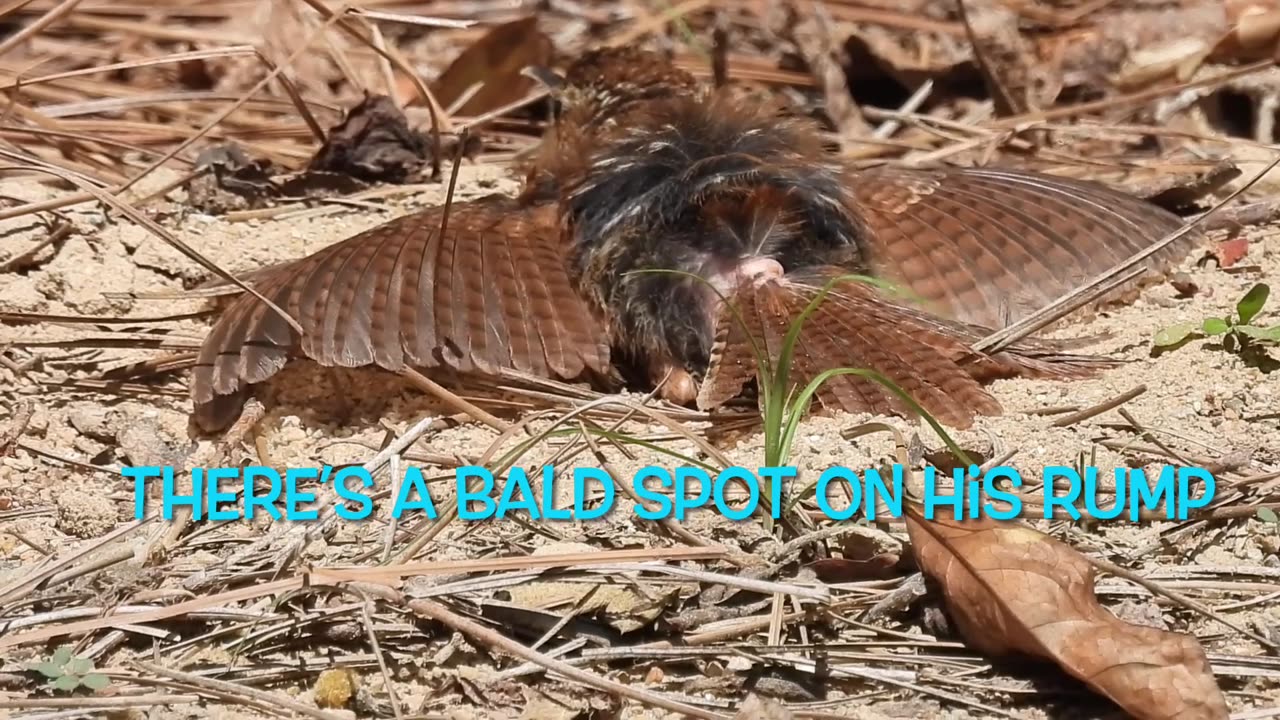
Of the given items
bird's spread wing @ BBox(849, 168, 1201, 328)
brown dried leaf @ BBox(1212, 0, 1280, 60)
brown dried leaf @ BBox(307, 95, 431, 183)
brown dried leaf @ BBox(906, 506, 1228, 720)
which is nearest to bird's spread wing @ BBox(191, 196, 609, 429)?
bird's spread wing @ BBox(849, 168, 1201, 328)

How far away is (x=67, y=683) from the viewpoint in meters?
2.15

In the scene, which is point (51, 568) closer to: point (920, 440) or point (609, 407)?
point (609, 407)

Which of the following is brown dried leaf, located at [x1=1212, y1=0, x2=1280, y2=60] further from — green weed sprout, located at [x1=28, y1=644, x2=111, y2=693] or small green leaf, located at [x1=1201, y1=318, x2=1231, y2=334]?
green weed sprout, located at [x1=28, y1=644, x2=111, y2=693]

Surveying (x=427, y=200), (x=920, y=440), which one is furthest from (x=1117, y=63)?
(x=920, y=440)

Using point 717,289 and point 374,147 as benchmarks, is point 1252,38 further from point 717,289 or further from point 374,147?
point 374,147

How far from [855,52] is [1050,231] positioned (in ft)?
6.11

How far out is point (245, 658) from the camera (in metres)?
2.25

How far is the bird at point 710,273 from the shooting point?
296 centimetres

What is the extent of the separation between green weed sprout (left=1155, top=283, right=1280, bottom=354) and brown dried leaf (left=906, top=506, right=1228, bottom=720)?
3.25ft

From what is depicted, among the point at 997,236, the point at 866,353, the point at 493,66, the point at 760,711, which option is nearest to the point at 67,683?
the point at 760,711

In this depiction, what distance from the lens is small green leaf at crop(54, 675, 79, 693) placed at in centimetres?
214

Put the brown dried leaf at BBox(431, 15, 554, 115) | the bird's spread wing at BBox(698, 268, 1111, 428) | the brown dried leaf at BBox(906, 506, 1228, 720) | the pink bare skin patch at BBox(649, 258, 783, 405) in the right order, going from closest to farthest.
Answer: the brown dried leaf at BBox(906, 506, 1228, 720)
the bird's spread wing at BBox(698, 268, 1111, 428)
the pink bare skin patch at BBox(649, 258, 783, 405)
the brown dried leaf at BBox(431, 15, 554, 115)

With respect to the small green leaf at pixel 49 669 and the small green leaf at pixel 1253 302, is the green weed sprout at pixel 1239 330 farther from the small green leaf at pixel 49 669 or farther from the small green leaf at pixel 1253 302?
the small green leaf at pixel 49 669

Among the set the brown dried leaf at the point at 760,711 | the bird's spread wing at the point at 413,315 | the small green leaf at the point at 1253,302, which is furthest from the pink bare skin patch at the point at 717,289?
the brown dried leaf at the point at 760,711
